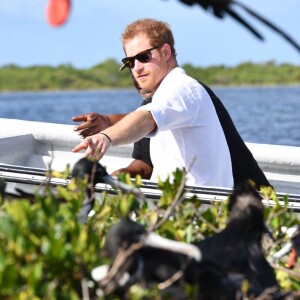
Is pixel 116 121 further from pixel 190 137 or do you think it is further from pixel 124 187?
pixel 124 187

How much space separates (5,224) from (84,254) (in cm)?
24

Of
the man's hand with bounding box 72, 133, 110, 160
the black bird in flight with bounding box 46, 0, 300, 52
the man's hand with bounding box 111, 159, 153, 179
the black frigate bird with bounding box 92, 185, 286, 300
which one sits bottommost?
the black frigate bird with bounding box 92, 185, 286, 300

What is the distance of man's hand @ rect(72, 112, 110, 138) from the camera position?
4930mm

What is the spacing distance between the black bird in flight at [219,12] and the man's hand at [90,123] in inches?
91.0

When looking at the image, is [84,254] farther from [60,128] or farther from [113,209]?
[60,128]

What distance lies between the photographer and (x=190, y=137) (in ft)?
16.4

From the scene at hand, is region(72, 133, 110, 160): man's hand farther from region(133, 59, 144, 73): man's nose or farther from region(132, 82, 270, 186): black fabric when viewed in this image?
region(132, 82, 270, 186): black fabric

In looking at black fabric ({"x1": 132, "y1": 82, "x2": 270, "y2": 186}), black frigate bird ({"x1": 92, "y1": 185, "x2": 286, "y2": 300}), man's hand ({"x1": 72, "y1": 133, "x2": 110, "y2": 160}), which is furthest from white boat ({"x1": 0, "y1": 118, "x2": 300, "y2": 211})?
black frigate bird ({"x1": 92, "y1": 185, "x2": 286, "y2": 300})

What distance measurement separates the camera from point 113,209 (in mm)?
3660

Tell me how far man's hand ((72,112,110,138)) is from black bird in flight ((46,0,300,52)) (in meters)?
2.31

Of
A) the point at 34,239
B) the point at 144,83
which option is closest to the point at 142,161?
the point at 144,83

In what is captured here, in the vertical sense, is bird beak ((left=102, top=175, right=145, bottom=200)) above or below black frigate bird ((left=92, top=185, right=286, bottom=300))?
above

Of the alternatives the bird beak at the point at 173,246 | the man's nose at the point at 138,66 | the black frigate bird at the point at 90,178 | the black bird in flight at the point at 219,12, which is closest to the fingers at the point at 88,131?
the man's nose at the point at 138,66

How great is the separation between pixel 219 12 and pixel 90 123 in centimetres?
267
